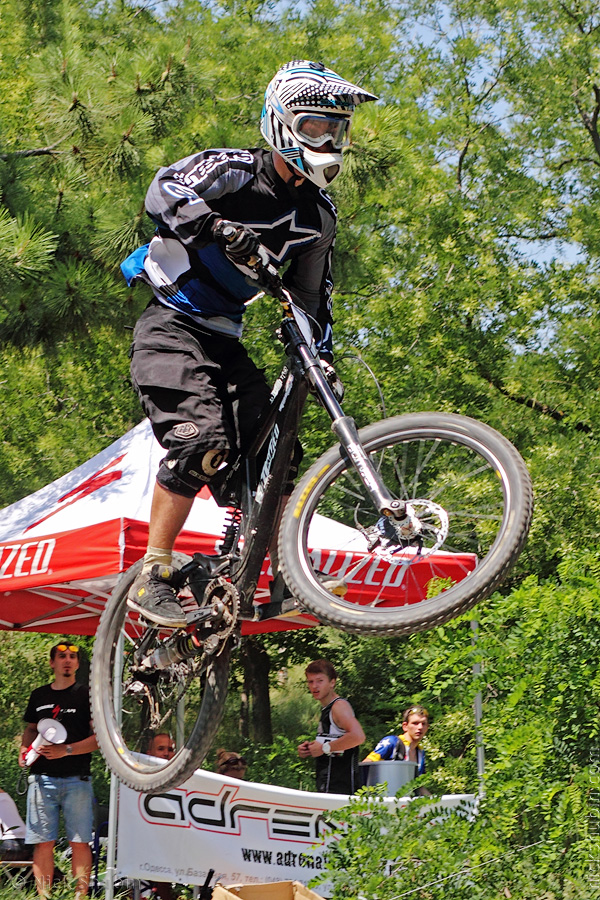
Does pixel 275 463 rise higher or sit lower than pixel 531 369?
lower

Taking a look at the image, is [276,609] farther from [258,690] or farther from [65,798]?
[258,690]

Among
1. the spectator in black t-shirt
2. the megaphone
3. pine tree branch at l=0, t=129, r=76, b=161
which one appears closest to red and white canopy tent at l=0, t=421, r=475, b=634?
the megaphone

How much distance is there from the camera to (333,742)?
23.3 ft

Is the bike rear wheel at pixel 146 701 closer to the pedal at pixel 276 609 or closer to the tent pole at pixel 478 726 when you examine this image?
the pedal at pixel 276 609

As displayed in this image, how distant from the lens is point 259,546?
3842 millimetres

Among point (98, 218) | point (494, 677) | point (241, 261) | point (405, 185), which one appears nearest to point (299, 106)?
point (241, 261)

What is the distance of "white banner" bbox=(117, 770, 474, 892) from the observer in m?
6.39

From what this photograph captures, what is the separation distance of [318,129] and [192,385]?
1048 mm

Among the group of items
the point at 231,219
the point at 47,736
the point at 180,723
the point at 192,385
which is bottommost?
the point at 47,736

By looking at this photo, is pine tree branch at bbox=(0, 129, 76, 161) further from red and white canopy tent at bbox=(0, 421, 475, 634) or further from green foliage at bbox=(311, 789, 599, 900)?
green foliage at bbox=(311, 789, 599, 900)

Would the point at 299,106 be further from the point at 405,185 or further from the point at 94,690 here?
the point at 405,185

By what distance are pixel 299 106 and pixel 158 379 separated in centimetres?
114

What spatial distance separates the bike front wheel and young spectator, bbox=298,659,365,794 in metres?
3.72

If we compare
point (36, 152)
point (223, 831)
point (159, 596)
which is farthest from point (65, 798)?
point (36, 152)
